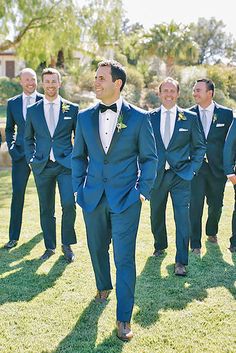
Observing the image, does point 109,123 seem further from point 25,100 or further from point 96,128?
point 25,100

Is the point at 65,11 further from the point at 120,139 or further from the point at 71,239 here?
the point at 120,139

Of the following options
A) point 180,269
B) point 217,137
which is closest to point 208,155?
point 217,137

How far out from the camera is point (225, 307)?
15.2 ft

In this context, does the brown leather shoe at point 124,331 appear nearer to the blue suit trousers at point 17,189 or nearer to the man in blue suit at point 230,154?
the man in blue suit at point 230,154

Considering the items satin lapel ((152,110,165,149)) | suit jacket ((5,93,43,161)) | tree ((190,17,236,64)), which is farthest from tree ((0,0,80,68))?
tree ((190,17,236,64))

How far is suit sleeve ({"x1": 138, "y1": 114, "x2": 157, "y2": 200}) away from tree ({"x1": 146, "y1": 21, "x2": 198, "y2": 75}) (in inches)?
1285

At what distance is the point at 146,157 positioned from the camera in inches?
158

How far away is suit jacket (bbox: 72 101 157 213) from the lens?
398cm

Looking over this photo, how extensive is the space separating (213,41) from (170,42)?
1344 inches

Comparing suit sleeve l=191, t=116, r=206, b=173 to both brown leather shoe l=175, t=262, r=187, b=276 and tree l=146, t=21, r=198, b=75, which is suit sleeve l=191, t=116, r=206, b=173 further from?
tree l=146, t=21, r=198, b=75

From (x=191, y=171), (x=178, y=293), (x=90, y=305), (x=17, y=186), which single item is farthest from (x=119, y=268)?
(x=17, y=186)

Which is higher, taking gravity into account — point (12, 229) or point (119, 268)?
point (119, 268)

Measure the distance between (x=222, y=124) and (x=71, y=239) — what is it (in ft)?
7.81

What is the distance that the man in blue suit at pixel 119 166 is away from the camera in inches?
156
